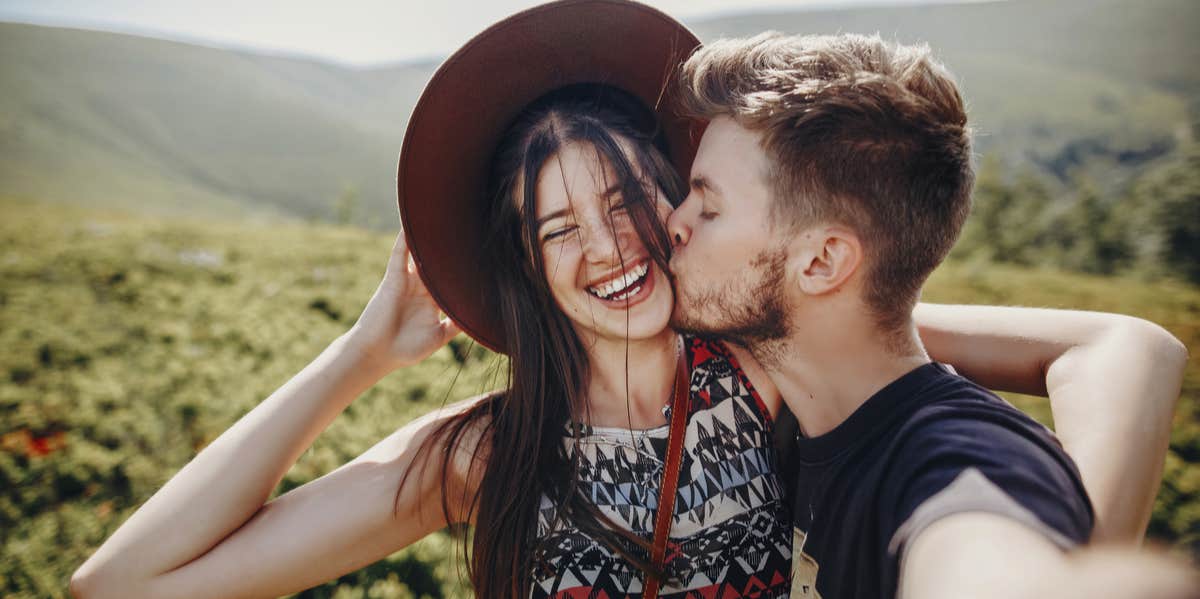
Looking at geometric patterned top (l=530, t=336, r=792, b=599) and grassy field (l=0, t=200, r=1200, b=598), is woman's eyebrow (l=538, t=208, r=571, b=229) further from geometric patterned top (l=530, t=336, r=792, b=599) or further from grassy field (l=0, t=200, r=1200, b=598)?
geometric patterned top (l=530, t=336, r=792, b=599)

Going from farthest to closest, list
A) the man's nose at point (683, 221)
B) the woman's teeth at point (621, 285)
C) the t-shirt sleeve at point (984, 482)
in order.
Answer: the woman's teeth at point (621, 285), the man's nose at point (683, 221), the t-shirt sleeve at point (984, 482)

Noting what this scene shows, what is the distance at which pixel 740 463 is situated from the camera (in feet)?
7.17

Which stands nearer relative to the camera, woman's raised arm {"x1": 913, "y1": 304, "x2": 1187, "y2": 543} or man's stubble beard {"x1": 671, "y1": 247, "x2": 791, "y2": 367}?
woman's raised arm {"x1": 913, "y1": 304, "x2": 1187, "y2": 543}

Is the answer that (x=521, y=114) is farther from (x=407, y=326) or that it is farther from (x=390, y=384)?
(x=390, y=384)

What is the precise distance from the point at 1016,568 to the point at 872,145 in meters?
1.27

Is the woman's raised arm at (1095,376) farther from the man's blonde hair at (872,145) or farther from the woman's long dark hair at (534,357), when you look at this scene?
the woman's long dark hair at (534,357)

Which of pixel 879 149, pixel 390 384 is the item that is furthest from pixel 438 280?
pixel 390 384

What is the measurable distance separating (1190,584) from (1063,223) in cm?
4922

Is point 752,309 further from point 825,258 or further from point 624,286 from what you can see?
point 624,286

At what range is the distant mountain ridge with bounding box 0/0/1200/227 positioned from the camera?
7323 cm

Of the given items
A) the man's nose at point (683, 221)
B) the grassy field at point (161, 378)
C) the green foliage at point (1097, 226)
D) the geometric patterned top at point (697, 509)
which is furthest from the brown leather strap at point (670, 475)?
the green foliage at point (1097, 226)

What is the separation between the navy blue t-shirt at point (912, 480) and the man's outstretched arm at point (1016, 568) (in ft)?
0.12

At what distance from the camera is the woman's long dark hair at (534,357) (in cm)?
212

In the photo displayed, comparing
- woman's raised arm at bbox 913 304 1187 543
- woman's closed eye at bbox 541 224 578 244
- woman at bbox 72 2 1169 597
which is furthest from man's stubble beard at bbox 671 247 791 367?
woman's raised arm at bbox 913 304 1187 543
